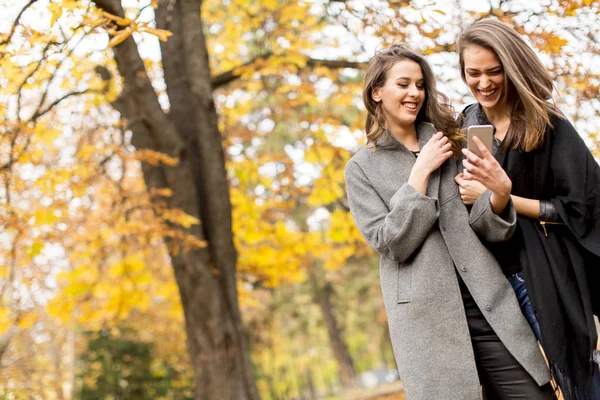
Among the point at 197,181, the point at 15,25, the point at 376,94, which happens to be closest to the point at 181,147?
the point at 197,181

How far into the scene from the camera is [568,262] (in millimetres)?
2670

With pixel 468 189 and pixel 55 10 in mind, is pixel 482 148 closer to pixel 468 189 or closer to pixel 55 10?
pixel 468 189

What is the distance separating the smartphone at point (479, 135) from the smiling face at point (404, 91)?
1.21 ft

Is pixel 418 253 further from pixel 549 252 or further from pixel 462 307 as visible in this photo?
pixel 549 252

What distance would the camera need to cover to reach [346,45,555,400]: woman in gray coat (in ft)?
8.81

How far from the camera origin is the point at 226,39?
12.4m

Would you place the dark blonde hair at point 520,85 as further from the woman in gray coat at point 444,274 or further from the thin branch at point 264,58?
the thin branch at point 264,58

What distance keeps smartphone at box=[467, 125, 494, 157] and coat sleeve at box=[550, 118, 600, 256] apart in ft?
0.87

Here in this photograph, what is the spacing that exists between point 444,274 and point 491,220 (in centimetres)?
29

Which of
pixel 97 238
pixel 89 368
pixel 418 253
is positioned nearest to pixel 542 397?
pixel 418 253

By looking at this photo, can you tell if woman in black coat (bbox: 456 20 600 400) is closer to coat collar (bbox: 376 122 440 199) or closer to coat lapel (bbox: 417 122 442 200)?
coat lapel (bbox: 417 122 442 200)

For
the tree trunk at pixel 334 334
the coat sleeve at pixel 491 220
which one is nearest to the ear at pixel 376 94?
the coat sleeve at pixel 491 220

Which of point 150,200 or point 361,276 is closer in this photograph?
point 150,200

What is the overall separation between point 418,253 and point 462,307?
0.28 meters
